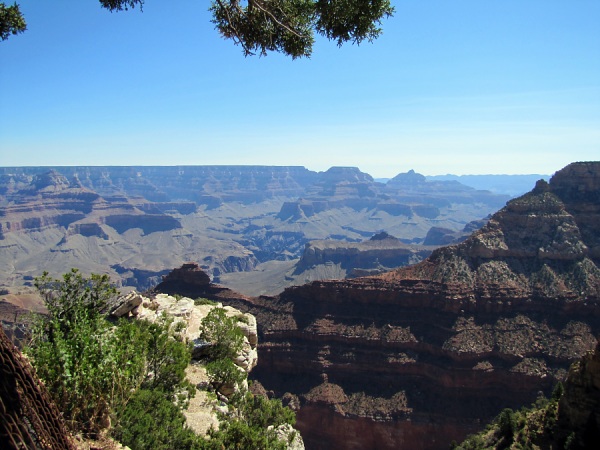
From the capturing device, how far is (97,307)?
50.0 ft

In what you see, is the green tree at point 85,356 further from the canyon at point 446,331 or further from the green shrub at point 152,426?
the canyon at point 446,331

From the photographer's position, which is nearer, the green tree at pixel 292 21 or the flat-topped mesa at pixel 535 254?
the green tree at pixel 292 21

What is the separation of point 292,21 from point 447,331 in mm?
50335

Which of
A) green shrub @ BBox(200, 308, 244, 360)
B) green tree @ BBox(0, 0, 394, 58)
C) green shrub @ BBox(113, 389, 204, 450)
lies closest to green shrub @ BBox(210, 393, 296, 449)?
green shrub @ BBox(113, 389, 204, 450)

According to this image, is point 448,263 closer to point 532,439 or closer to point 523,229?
point 523,229

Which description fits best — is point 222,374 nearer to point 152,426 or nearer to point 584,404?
point 152,426

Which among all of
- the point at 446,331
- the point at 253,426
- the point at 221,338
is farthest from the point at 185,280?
the point at 253,426

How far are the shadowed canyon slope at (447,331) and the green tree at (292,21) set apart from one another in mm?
45120

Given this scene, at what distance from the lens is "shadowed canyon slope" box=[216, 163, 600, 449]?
4859 centimetres

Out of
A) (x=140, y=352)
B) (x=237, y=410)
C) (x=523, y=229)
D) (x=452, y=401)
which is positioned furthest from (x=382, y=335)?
(x=140, y=352)

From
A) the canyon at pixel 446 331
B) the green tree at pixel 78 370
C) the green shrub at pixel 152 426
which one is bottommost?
the canyon at pixel 446 331

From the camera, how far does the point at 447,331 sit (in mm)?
55500

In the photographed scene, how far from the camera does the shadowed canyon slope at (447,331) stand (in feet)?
159

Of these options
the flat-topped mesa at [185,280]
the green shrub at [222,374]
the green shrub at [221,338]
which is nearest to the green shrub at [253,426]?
the green shrub at [222,374]
